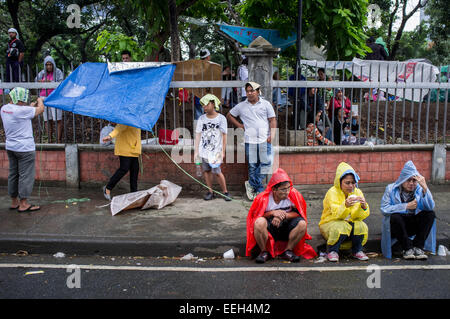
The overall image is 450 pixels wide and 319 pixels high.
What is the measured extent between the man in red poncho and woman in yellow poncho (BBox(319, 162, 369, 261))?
0.27 metres

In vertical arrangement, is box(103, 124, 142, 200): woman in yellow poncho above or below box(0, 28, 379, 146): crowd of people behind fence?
below

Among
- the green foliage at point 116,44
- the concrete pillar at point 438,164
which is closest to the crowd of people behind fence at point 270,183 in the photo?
the green foliage at point 116,44

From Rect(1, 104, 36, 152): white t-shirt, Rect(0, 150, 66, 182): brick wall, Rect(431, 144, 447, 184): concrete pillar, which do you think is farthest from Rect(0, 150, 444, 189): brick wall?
Rect(1, 104, 36, 152): white t-shirt

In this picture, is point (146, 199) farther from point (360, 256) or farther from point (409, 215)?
point (409, 215)

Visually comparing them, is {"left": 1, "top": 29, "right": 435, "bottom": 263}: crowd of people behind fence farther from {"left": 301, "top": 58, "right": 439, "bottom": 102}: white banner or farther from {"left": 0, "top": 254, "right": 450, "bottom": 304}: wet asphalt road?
{"left": 301, "top": 58, "right": 439, "bottom": 102}: white banner

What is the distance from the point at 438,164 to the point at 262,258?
4.67 m

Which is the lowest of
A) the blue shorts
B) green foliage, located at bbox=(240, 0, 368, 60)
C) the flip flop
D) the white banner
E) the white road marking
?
the white road marking

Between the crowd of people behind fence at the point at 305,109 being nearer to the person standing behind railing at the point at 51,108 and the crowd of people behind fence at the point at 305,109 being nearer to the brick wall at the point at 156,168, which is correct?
the person standing behind railing at the point at 51,108

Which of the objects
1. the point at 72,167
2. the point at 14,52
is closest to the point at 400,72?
the point at 72,167

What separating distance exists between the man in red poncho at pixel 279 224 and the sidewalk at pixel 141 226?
1.13 ft

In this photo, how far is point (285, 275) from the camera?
435 cm

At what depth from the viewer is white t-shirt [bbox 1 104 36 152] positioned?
5980 millimetres

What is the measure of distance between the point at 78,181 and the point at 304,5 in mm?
5696

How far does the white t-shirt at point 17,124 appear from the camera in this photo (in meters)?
5.98
